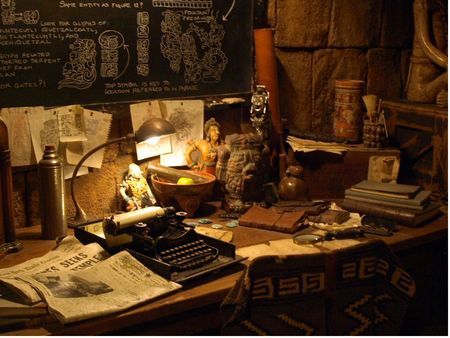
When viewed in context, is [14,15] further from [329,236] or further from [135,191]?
[329,236]

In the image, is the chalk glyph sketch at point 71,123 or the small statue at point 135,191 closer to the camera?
the chalk glyph sketch at point 71,123

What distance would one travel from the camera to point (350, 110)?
129 inches

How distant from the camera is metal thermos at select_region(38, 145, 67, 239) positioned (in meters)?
2.53

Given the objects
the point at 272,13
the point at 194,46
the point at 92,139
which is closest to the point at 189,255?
the point at 92,139

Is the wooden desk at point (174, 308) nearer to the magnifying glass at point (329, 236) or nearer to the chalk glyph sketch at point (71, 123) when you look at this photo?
the magnifying glass at point (329, 236)

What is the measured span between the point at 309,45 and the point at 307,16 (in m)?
0.16

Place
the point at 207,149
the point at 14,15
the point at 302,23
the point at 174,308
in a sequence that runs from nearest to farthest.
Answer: the point at 174,308 → the point at 14,15 → the point at 207,149 → the point at 302,23

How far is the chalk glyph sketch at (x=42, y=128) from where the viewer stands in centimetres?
268

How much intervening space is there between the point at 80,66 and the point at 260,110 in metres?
0.91

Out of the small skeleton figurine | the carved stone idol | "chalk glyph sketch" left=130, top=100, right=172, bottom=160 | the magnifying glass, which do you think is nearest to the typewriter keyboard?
the magnifying glass

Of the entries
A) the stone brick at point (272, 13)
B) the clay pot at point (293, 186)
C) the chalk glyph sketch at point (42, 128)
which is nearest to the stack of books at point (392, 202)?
the clay pot at point (293, 186)

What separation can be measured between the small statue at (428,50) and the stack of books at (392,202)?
0.78 m

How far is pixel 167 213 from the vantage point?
2.41 m

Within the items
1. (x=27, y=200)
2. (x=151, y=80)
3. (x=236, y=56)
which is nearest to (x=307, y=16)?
(x=236, y=56)
